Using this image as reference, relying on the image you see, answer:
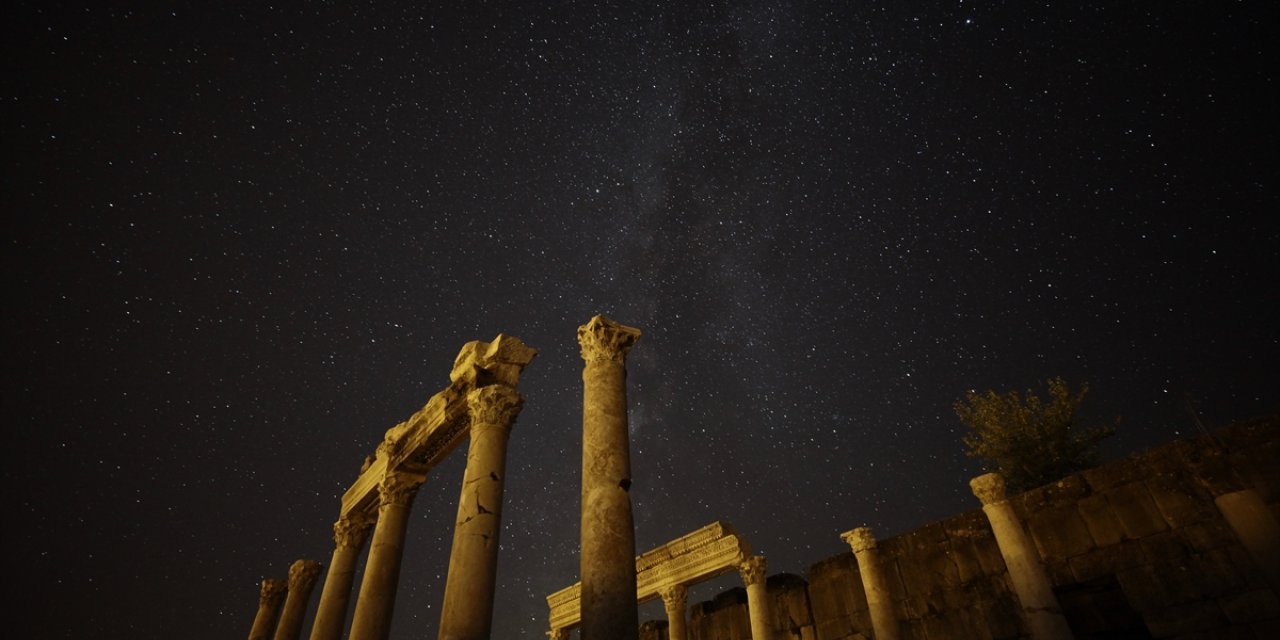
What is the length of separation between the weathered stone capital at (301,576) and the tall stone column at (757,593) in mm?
11392

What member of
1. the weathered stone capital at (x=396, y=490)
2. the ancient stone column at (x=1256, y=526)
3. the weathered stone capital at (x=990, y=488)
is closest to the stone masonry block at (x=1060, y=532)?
the weathered stone capital at (x=990, y=488)

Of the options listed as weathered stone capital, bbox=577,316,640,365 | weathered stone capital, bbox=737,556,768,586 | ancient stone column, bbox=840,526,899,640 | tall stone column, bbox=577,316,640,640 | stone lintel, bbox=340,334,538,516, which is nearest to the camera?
tall stone column, bbox=577,316,640,640

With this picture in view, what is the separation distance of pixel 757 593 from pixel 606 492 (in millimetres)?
9272

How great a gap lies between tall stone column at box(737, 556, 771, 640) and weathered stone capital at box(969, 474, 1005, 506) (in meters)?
5.95

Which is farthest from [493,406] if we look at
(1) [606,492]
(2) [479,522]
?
(1) [606,492]

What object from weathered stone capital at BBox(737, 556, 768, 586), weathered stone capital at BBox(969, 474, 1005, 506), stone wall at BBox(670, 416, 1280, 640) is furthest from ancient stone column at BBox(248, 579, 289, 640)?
weathered stone capital at BBox(969, 474, 1005, 506)

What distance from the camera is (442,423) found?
37.3 ft

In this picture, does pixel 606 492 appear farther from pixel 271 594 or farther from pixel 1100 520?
pixel 271 594

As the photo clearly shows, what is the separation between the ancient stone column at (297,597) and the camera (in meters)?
14.3

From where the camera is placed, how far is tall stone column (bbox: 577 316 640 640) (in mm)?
6621

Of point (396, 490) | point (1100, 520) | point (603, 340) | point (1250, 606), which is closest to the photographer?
point (603, 340)

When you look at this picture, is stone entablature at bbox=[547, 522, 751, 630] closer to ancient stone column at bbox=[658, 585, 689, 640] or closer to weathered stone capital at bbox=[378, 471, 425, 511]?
ancient stone column at bbox=[658, 585, 689, 640]

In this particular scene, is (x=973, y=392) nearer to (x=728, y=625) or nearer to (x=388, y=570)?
(x=728, y=625)

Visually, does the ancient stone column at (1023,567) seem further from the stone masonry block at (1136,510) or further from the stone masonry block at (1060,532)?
the stone masonry block at (1136,510)
